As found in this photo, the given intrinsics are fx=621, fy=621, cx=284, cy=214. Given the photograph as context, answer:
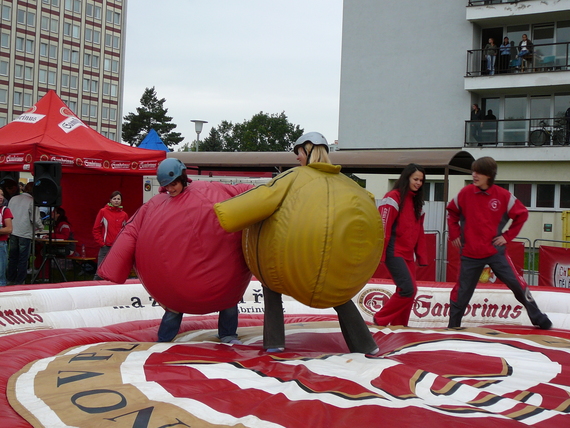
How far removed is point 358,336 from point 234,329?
99 cm

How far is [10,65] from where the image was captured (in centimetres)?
6175

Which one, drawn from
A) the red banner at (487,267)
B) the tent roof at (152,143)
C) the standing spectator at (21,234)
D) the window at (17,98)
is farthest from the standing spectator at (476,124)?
the window at (17,98)

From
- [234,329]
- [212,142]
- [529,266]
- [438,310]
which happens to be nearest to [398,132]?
[529,266]

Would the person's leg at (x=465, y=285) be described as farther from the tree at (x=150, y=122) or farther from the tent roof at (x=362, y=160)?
the tree at (x=150, y=122)

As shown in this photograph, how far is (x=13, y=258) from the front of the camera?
9508 mm

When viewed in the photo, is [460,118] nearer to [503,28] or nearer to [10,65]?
[503,28]

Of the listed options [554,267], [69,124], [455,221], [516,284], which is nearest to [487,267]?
[554,267]

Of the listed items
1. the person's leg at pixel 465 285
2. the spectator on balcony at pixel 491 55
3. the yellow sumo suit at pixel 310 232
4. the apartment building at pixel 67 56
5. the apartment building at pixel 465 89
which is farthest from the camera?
the apartment building at pixel 67 56

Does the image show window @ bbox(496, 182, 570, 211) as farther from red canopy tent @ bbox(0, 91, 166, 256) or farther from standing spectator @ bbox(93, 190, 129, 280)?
standing spectator @ bbox(93, 190, 129, 280)

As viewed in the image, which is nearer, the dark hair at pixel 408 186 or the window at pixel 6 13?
the dark hair at pixel 408 186

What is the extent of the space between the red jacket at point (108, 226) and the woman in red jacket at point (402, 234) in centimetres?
513

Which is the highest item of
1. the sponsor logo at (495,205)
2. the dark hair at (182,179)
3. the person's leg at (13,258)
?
the dark hair at (182,179)

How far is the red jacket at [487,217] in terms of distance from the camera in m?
5.15

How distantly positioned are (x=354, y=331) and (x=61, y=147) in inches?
282
